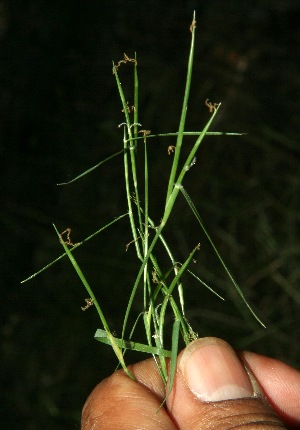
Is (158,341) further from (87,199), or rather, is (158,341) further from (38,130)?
(38,130)

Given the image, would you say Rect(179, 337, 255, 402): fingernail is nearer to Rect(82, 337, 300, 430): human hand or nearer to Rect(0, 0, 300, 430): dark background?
Rect(82, 337, 300, 430): human hand

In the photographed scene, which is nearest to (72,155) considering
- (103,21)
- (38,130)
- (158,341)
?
(38,130)

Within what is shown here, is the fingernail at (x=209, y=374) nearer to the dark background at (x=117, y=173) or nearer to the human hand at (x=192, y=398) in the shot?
the human hand at (x=192, y=398)

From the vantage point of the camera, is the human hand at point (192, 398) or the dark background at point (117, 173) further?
the dark background at point (117, 173)

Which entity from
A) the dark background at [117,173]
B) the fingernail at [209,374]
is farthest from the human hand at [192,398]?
the dark background at [117,173]

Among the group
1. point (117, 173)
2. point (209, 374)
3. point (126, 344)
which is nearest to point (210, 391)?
point (209, 374)
